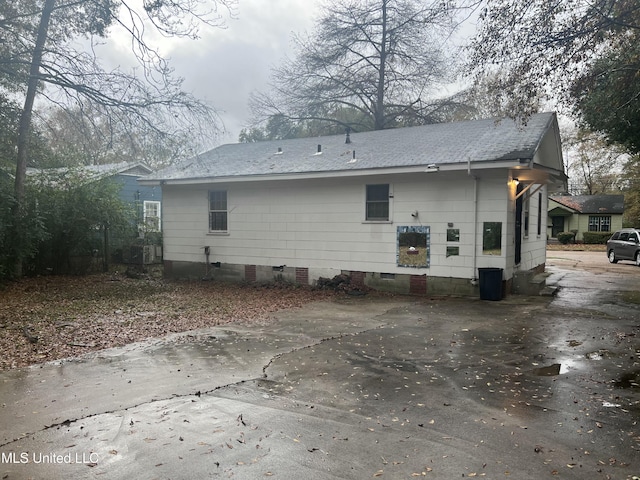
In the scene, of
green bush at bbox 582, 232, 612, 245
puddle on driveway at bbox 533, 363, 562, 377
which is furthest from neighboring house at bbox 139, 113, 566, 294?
green bush at bbox 582, 232, 612, 245

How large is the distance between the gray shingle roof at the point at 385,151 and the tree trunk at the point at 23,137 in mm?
3675

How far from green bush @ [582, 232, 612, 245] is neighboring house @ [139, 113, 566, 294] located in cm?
2373

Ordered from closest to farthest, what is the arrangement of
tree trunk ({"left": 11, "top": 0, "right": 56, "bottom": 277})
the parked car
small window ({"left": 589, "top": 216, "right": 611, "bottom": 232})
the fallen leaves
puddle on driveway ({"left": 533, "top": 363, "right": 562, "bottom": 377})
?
puddle on driveway ({"left": 533, "top": 363, "right": 562, "bottom": 377})
the fallen leaves
tree trunk ({"left": 11, "top": 0, "right": 56, "bottom": 277})
the parked car
small window ({"left": 589, "top": 216, "right": 611, "bottom": 232})

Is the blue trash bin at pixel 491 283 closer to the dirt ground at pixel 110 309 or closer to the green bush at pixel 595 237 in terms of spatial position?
the dirt ground at pixel 110 309

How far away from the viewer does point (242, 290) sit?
12547 millimetres

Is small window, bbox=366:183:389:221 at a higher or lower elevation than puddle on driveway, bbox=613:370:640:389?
higher

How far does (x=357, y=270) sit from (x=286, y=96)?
53.9 feet

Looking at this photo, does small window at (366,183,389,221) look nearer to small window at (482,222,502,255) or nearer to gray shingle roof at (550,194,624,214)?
small window at (482,222,502,255)

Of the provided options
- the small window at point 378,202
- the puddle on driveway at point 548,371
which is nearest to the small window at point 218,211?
the small window at point 378,202

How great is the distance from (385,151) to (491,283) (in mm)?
4755

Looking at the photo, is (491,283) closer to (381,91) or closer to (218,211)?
(218,211)

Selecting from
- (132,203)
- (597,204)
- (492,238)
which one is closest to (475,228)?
(492,238)

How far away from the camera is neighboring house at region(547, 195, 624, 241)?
121 ft

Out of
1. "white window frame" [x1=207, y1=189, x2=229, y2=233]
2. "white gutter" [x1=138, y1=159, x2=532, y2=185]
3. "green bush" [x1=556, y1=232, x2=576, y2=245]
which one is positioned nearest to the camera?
"white gutter" [x1=138, y1=159, x2=532, y2=185]
